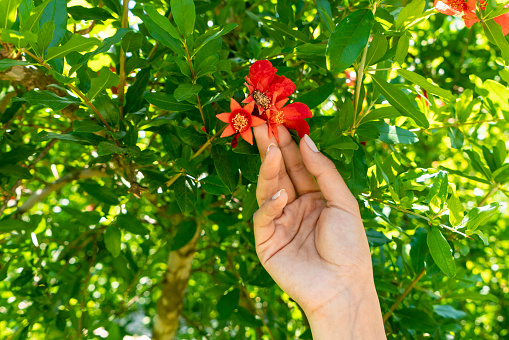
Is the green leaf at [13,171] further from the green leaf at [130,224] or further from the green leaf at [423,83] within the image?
the green leaf at [423,83]

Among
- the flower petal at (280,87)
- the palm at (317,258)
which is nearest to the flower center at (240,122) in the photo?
the flower petal at (280,87)

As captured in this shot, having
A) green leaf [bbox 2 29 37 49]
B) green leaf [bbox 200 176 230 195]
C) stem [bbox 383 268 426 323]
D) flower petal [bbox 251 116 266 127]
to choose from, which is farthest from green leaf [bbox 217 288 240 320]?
green leaf [bbox 2 29 37 49]

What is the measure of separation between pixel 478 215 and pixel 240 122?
64cm

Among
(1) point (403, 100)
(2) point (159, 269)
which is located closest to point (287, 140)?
(1) point (403, 100)

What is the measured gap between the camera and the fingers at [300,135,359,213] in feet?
3.17

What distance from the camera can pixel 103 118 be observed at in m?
1.04

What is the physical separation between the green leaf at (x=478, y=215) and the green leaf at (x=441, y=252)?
6 cm

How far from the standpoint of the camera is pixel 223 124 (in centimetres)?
104

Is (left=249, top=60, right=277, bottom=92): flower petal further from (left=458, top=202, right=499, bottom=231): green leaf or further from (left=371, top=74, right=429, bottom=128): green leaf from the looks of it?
(left=458, top=202, right=499, bottom=231): green leaf

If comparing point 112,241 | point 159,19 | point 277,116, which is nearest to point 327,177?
point 277,116

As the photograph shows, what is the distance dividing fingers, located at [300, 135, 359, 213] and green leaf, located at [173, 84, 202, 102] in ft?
0.96

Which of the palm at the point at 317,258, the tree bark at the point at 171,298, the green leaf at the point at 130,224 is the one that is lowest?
the tree bark at the point at 171,298

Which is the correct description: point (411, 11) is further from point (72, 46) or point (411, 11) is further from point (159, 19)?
point (72, 46)

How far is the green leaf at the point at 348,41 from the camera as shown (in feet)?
2.54
